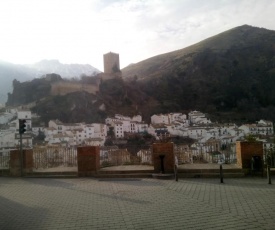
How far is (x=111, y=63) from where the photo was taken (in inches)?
5015

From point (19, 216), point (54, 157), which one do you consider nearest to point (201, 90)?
point (54, 157)

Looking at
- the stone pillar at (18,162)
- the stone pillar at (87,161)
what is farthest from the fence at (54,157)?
the stone pillar at (87,161)

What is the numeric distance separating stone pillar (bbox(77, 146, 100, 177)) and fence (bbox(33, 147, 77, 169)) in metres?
2.43

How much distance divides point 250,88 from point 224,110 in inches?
503

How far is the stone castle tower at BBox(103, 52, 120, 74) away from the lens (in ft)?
415

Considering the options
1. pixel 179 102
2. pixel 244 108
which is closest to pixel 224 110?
pixel 244 108

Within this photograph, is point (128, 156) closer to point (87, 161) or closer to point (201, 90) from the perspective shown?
point (87, 161)

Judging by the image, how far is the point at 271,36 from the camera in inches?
5876

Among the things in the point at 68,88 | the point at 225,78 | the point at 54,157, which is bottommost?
the point at 54,157

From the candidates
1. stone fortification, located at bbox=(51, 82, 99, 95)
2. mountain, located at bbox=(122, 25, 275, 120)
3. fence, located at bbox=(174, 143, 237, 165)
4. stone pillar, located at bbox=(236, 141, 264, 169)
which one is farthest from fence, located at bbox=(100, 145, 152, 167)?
stone fortification, located at bbox=(51, 82, 99, 95)

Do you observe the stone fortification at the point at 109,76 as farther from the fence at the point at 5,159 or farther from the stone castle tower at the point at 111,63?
the fence at the point at 5,159

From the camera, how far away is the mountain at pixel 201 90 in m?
101

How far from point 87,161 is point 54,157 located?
3.43m

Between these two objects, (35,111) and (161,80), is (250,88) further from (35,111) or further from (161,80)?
(35,111)
